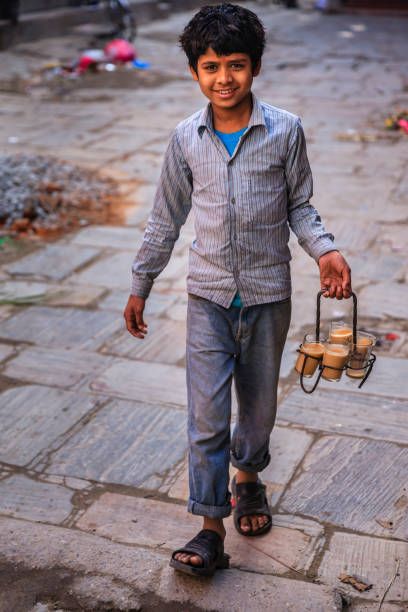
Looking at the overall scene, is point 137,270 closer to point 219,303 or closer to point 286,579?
point 219,303

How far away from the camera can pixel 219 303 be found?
260 centimetres

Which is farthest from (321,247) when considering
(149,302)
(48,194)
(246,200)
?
(48,194)

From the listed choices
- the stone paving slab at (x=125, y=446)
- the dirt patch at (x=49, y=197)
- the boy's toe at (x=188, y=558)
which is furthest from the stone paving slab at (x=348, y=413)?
the dirt patch at (x=49, y=197)

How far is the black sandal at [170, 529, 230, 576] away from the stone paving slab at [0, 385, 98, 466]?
0.95m

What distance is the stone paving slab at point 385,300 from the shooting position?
470 centimetres

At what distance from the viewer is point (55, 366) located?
13.8 ft

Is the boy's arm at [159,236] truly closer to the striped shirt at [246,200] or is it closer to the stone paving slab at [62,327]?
the striped shirt at [246,200]

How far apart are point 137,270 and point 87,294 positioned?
2.40 meters

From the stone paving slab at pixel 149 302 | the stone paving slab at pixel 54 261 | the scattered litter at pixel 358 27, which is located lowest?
the scattered litter at pixel 358 27

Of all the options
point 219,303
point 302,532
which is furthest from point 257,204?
point 302,532

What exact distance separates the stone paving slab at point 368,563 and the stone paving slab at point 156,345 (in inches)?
62.7

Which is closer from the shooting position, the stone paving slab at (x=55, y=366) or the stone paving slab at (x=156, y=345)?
the stone paving slab at (x=55, y=366)

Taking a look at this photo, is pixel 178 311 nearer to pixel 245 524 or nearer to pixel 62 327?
pixel 62 327

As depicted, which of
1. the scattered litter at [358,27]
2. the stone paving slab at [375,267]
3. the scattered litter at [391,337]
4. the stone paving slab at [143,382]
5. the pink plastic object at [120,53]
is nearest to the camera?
the stone paving slab at [143,382]
